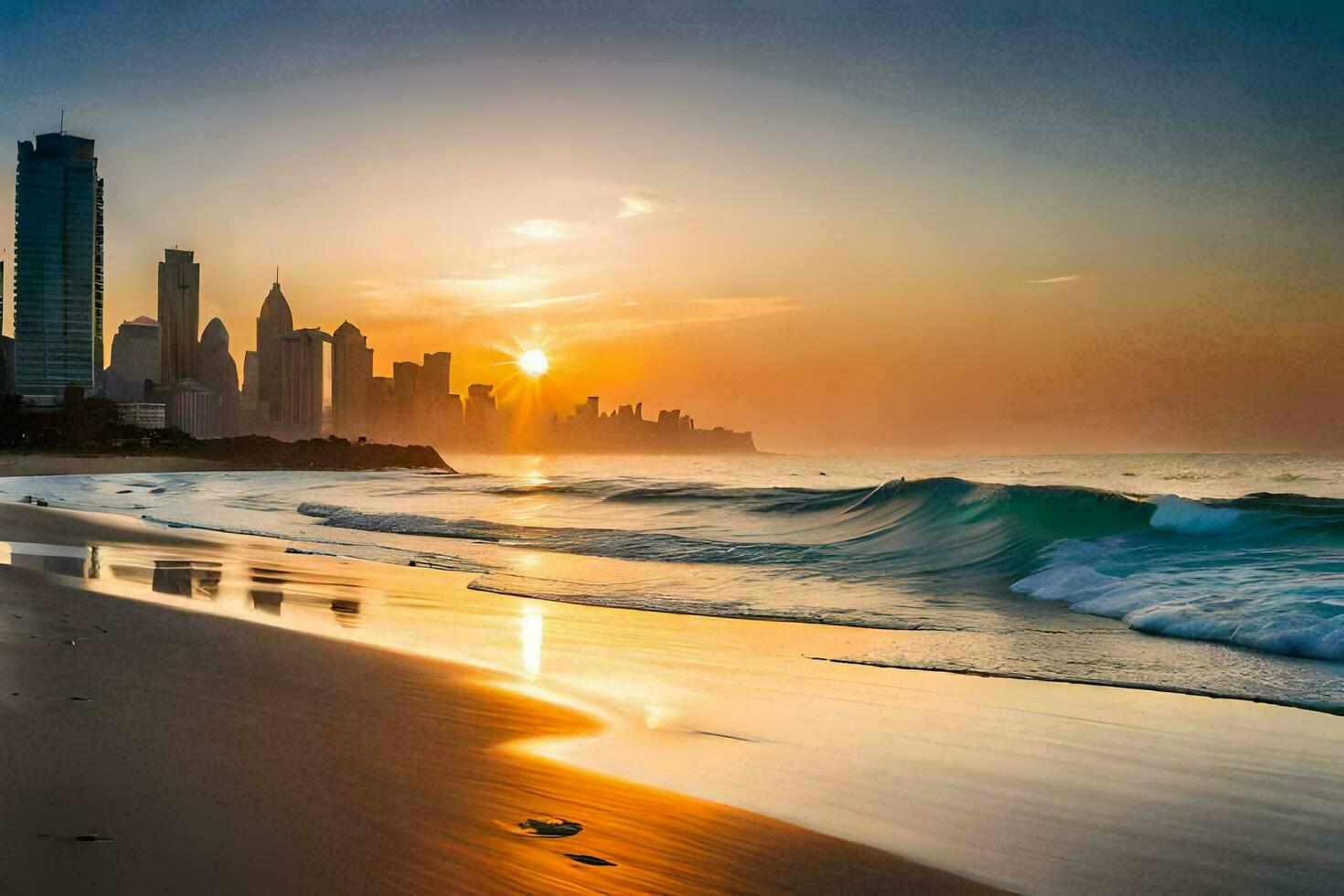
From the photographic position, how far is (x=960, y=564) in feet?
55.6

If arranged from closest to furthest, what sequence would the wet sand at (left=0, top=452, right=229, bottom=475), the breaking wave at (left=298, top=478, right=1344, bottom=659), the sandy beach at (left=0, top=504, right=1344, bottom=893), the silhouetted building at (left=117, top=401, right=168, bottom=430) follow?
the sandy beach at (left=0, top=504, right=1344, bottom=893)
the breaking wave at (left=298, top=478, right=1344, bottom=659)
the wet sand at (left=0, top=452, right=229, bottom=475)
the silhouetted building at (left=117, top=401, right=168, bottom=430)

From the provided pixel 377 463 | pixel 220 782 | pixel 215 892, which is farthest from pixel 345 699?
pixel 377 463

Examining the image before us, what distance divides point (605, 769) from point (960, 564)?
13.3 metres

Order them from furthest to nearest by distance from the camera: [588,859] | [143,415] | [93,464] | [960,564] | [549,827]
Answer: [143,415]
[93,464]
[960,564]
[549,827]
[588,859]

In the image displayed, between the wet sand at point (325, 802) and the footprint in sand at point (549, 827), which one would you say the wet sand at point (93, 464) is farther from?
the footprint in sand at point (549, 827)

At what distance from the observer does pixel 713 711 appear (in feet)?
20.8

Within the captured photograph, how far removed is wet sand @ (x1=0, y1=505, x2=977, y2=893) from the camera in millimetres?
3270

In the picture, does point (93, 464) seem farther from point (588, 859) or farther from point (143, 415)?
point (588, 859)

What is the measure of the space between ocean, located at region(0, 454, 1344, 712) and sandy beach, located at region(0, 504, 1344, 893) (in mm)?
1535

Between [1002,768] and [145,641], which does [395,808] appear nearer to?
[1002,768]

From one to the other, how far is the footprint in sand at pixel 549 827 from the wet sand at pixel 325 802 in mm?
45

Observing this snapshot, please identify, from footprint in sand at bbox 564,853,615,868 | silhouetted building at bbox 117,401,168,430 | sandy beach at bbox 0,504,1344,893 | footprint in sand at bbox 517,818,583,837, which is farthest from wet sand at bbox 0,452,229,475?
footprint in sand at bbox 564,853,615,868

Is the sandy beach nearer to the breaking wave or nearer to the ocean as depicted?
the ocean

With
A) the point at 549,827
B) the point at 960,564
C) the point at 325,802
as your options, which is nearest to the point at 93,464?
the point at 960,564
